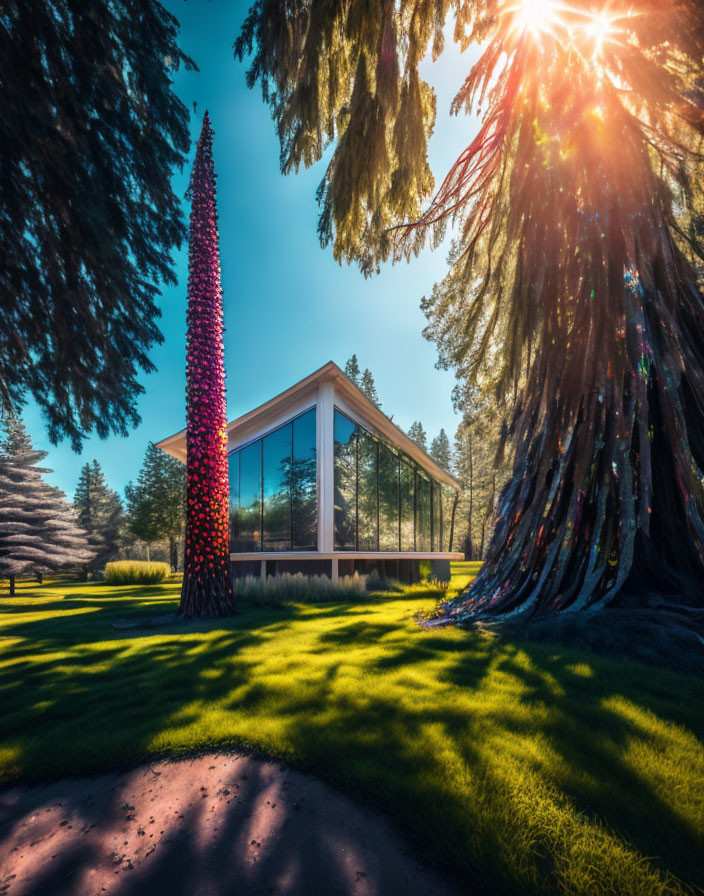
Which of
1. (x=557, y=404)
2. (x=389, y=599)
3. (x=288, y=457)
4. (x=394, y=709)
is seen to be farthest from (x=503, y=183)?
(x=288, y=457)

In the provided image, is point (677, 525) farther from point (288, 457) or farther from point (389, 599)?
point (288, 457)

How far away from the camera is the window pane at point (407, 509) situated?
1747 centimetres

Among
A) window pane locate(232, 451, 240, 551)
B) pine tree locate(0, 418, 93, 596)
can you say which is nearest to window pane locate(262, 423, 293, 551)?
window pane locate(232, 451, 240, 551)

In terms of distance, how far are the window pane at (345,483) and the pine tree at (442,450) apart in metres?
45.1

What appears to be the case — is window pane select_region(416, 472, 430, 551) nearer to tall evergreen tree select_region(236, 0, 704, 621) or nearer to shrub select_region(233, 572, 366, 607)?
shrub select_region(233, 572, 366, 607)

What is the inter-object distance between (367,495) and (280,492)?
3.17m

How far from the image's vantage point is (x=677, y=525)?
581 centimetres

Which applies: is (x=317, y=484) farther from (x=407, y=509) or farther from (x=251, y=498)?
(x=407, y=509)

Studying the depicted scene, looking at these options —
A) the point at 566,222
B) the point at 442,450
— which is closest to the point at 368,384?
the point at 442,450

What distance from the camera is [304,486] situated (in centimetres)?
1470

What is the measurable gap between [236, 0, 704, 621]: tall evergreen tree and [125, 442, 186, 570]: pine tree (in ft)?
111

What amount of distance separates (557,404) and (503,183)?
3613 millimetres

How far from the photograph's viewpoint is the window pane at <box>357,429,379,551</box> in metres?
15.5

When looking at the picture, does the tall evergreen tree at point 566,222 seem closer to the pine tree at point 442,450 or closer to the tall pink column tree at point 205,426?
the tall pink column tree at point 205,426
